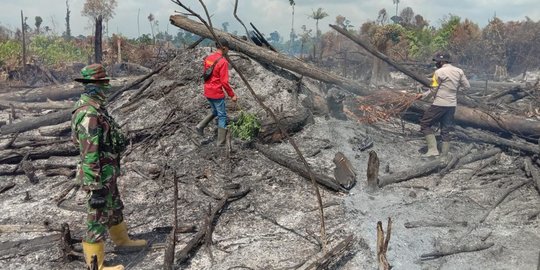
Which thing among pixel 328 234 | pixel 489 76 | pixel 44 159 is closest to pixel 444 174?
pixel 328 234

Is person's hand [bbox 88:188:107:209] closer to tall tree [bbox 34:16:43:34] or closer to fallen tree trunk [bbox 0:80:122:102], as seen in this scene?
fallen tree trunk [bbox 0:80:122:102]

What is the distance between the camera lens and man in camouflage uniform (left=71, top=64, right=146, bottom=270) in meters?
3.94

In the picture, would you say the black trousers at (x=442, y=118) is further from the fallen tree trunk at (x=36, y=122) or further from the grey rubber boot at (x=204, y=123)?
the fallen tree trunk at (x=36, y=122)

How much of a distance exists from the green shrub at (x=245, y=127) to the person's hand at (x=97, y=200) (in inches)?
→ 153

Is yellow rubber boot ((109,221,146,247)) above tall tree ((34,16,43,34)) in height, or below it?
below

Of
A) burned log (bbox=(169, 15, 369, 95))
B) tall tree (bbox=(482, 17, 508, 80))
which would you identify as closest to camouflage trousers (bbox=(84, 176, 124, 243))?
burned log (bbox=(169, 15, 369, 95))

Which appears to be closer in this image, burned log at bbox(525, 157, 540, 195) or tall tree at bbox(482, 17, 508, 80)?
burned log at bbox(525, 157, 540, 195)

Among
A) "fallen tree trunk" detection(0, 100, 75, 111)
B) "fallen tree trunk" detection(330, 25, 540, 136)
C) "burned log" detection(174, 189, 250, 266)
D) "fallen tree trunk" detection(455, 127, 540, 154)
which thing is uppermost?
"fallen tree trunk" detection(330, 25, 540, 136)

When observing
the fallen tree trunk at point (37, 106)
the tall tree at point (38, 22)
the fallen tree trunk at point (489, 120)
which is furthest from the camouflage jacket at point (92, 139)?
the tall tree at point (38, 22)

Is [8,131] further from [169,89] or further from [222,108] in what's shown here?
[222,108]

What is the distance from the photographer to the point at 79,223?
5465 mm

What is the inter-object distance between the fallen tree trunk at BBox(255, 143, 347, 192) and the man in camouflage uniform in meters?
3.07

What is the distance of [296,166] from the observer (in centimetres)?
666

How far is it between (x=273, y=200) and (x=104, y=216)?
2.53m
